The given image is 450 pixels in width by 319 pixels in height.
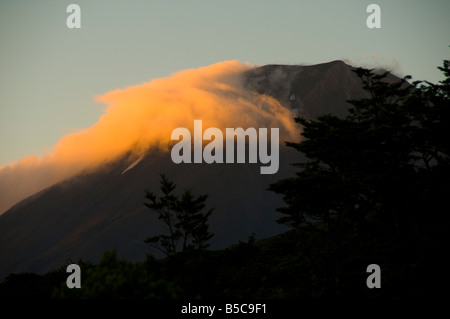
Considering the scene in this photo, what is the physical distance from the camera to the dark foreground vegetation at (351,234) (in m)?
22.0

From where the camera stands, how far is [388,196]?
101ft

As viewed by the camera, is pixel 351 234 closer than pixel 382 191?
No

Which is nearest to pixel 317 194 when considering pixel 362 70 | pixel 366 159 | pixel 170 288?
pixel 366 159

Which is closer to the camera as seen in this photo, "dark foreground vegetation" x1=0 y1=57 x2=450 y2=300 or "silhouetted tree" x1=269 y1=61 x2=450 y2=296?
"dark foreground vegetation" x1=0 y1=57 x2=450 y2=300

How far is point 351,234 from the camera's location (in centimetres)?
3131

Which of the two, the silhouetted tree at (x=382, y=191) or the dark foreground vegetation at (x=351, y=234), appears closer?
the dark foreground vegetation at (x=351, y=234)

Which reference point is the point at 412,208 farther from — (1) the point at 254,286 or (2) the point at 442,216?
(1) the point at 254,286

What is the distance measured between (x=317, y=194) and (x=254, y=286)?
7.63 metres

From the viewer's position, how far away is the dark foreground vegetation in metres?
22.0

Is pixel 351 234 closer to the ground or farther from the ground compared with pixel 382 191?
closer to the ground

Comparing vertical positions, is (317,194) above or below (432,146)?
below
